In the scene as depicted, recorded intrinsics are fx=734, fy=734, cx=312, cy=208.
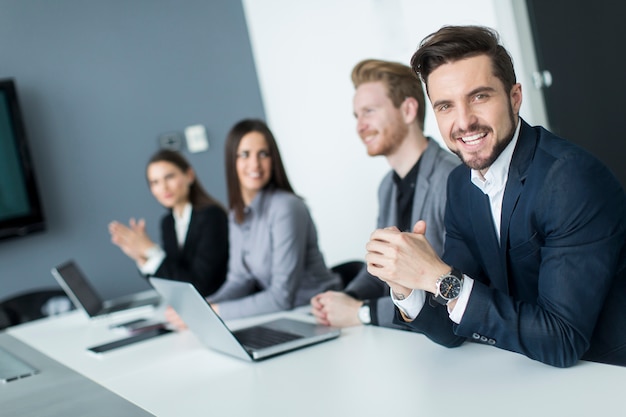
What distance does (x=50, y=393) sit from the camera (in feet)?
5.86

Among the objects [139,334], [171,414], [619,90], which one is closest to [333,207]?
[619,90]

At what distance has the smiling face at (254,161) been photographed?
2.90 meters

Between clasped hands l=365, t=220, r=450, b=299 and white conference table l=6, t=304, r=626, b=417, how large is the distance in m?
0.18

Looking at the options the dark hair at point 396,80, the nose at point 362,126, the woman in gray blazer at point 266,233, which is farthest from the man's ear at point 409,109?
the woman in gray blazer at point 266,233

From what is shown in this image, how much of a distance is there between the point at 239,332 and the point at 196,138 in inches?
115

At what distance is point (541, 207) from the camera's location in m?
1.42

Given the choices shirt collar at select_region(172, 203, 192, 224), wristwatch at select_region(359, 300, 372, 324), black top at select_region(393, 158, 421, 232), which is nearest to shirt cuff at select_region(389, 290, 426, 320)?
wristwatch at select_region(359, 300, 372, 324)

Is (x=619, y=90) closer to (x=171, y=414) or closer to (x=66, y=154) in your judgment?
(x=171, y=414)

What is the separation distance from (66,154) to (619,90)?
310cm

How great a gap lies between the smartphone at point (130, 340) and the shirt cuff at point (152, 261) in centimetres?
99

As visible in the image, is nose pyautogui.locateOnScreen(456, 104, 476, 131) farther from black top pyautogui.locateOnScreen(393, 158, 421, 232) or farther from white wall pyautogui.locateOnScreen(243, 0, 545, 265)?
white wall pyautogui.locateOnScreen(243, 0, 545, 265)

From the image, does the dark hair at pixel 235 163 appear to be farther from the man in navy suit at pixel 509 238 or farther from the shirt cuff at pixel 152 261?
the man in navy suit at pixel 509 238

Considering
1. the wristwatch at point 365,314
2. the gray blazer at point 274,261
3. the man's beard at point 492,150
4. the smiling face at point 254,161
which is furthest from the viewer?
the smiling face at point 254,161

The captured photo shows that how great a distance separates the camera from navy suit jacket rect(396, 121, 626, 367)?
133cm
